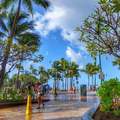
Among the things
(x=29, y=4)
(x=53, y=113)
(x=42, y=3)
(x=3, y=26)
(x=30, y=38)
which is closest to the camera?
(x=53, y=113)

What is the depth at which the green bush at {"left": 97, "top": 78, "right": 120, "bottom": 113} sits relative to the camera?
14.0 m

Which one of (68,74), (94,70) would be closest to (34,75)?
(68,74)

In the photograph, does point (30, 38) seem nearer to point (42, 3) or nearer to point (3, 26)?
point (3, 26)

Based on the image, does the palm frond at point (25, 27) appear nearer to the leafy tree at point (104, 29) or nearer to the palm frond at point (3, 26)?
the palm frond at point (3, 26)

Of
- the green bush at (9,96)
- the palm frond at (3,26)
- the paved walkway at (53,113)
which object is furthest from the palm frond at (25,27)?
the paved walkway at (53,113)

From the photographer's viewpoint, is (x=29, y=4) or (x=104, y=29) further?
(x=29, y=4)

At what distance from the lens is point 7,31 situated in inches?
1702

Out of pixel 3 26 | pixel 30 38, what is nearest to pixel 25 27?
pixel 30 38

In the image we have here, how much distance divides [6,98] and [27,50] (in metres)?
4.20

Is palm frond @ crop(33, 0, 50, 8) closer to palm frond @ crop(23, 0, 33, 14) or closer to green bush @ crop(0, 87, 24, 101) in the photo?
palm frond @ crop(23, 0, 33, 14)

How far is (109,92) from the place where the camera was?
1409 centimetres

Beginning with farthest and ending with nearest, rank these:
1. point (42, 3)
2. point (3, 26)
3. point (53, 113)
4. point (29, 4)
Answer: point (3, 26), point (42, 3), point (29, 4), point (53, 113)

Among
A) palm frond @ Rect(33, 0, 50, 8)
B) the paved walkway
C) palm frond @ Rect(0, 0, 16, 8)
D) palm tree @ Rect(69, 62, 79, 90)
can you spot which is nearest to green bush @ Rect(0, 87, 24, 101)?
the paved walkway

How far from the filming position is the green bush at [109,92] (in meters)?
14.0
